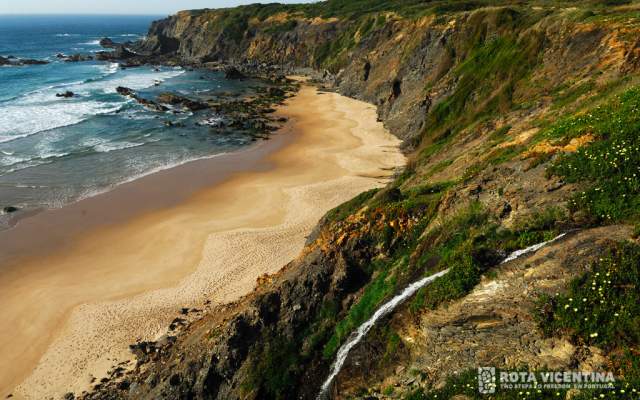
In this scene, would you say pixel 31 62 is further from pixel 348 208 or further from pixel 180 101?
pixel 348 208

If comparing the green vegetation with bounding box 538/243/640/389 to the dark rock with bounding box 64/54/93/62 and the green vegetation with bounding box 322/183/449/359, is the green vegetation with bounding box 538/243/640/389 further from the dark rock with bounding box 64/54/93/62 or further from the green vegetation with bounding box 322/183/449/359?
the dark rock with bounding box 64/54/93/62

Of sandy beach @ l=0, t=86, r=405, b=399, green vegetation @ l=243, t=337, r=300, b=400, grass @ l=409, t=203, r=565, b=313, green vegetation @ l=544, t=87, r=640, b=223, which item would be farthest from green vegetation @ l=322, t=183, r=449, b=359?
sandy beach @ l=0, t=86, r=405, b=399

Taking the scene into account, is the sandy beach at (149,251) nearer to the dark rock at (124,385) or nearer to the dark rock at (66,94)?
the dark rock at (124,385)

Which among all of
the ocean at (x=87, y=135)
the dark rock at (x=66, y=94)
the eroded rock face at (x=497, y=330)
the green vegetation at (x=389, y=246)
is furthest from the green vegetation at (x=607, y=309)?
the dark rock at (x=66, y=94)

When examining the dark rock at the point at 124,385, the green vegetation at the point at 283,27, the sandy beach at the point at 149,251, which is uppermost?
the green vegetation at the point at 283,27

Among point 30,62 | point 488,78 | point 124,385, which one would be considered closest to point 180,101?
point 488,78

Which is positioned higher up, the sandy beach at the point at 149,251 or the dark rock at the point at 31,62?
the dark rock at the point at 31,62
